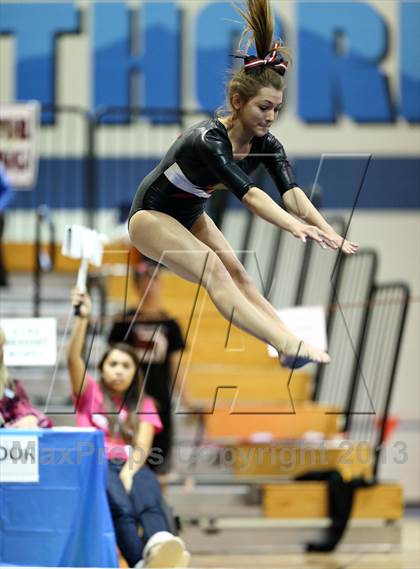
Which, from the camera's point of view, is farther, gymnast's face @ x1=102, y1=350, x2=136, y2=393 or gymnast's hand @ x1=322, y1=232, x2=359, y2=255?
gymnast's face @ x1=102, y1=350, x2=136, y2=393

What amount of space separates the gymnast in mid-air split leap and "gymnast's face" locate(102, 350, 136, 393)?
4.44ft

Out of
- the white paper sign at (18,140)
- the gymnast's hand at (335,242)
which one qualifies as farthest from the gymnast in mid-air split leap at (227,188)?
the white paper sign at (18,140)

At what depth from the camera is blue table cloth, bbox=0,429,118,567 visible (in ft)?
15.5

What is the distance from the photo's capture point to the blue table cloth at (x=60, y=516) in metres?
4.72

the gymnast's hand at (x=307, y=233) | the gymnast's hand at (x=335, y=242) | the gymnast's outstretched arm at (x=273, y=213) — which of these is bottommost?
the gymnast's hand at (x=335, y=242)

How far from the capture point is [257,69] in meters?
3.64

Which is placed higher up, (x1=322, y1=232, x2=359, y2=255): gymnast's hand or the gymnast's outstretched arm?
the gymnast's outstretched arm

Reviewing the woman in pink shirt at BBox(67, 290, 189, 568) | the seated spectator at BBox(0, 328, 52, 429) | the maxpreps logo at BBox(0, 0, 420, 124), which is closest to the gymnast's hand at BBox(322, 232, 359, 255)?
the woman in pink shirt at BBox(67, 290, 189, 568)

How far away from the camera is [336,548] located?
6750 millimetres

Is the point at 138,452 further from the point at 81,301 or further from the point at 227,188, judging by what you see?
the point at 227,188

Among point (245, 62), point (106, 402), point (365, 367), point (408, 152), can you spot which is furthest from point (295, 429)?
point (245, 62)

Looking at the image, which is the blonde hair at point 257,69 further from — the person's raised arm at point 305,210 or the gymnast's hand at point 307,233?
the gymnast's hand at point 307,233

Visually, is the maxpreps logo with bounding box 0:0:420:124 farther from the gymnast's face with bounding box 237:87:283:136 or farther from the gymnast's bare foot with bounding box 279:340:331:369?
the gymnast's bare foot with bounding box 279:340:331:369

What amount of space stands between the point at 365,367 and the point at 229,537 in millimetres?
2521
